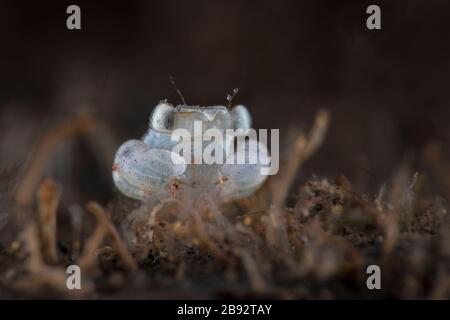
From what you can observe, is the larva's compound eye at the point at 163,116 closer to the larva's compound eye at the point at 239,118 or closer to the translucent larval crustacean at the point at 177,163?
the translucent larval crustacean at the point at 177,163

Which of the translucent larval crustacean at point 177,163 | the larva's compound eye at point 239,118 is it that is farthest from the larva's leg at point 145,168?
the larva's compound eye at point 239,118

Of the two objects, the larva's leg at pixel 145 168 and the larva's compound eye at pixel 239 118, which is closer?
the larva's leg at pixel 145 168

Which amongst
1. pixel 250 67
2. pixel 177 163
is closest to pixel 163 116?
pixel 177 163

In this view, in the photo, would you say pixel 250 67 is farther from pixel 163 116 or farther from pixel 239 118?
pixel 163 116

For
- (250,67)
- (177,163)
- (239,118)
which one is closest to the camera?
(177,163)

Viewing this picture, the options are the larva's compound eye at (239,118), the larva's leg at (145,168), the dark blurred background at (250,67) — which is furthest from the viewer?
the dark blurred background at (250,67)
